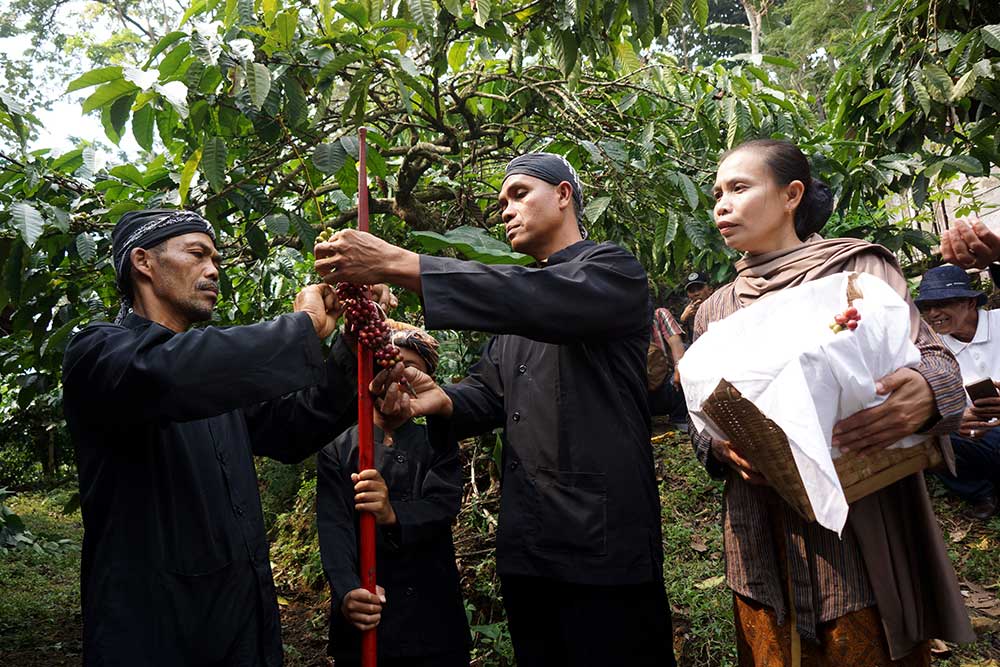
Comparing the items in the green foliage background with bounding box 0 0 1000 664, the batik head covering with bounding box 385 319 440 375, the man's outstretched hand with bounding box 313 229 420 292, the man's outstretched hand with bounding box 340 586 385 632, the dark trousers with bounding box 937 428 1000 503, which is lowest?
the dark trousers with bounding box 937 428 1000 503

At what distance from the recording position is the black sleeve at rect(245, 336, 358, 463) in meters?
2.21

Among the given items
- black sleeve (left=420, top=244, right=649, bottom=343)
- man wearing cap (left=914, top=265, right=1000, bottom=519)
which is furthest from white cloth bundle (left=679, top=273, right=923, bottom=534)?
man wearing cap (left=914, top=265, right=1000, bottom=519)

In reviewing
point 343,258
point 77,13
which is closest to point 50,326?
point 343,258

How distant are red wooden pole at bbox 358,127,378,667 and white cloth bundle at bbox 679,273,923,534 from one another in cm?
78

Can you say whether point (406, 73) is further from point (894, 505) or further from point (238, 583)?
point (894, 505)

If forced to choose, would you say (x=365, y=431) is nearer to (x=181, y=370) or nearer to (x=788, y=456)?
(x=181, y=370)

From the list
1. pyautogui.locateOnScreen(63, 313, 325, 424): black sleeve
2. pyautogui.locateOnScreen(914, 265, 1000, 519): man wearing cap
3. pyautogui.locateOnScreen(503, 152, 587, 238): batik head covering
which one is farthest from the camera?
pyautogui.locateOnScreen(914, 265, 1000, 519): man wearing cap

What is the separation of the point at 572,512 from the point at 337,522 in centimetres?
101

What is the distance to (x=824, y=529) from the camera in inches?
70.9

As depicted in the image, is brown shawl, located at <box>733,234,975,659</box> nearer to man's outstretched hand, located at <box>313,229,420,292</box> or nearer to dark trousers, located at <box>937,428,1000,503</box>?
man's outstretched hand, located at <box>313,229,420,292</box>

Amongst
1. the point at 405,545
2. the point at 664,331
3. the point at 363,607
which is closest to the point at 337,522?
the point at 405,545

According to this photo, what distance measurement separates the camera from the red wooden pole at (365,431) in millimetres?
1874

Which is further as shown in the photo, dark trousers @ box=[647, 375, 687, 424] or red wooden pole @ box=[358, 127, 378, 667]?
dark trousers @ box=[647, 375, 687, 424]

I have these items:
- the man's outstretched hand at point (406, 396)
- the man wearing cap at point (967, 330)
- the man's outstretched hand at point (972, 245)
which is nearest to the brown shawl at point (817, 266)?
the man's outstretched hand at point (972, 245)
